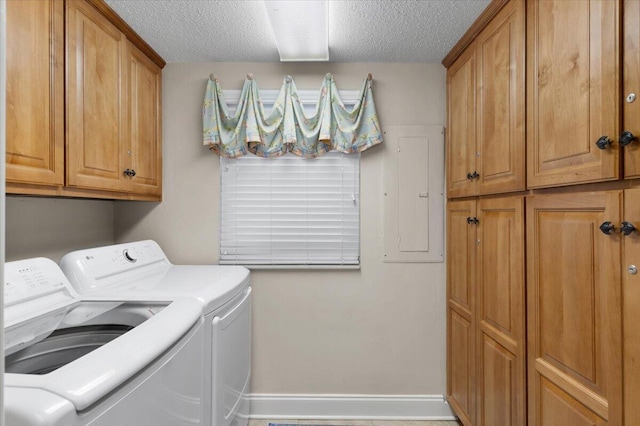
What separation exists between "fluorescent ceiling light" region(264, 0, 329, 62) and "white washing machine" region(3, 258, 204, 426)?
4.44 ft

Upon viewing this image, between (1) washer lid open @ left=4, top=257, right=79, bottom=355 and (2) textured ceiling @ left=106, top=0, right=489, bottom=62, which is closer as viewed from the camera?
(1) washer lid open @ left=4, top=257, right=79, bottom=355

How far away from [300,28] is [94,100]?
1.04 m

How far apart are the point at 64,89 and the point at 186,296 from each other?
97 centimetres

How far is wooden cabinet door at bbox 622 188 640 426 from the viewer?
0.86 meters

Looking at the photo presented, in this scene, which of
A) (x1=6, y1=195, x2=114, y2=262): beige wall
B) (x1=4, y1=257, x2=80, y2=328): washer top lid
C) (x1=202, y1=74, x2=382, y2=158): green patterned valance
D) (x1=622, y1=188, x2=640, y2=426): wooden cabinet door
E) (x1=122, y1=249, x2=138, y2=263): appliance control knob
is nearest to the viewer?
(x1=622, y1=188, x2=640, y2=426): wooden cabinet door

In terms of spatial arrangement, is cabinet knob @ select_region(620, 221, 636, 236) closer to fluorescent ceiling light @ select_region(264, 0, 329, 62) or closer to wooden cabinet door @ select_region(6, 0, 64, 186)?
fluorescent ceiling light @ select_region(264, 0, 329, 62)

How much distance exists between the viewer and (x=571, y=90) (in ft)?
3.55

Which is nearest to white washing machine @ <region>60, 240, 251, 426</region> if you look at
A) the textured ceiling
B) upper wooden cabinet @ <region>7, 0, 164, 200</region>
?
upper wooden cabinet @ <region>7, 0, 164, 200</region>

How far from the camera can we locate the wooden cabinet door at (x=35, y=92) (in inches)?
43.9

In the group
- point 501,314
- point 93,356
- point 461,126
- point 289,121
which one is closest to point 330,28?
point 289,121

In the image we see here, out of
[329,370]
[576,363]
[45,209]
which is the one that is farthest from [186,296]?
[576,363]

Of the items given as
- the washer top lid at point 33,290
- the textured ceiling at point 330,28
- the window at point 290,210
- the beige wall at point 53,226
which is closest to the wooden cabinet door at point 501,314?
the window at point 290,210

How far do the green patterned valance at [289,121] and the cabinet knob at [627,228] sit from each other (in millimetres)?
1398

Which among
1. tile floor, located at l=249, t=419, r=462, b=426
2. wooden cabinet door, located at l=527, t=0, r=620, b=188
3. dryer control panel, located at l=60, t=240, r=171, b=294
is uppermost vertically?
wooden cabinet door, located at l=527, t=0, r=620, b=188
